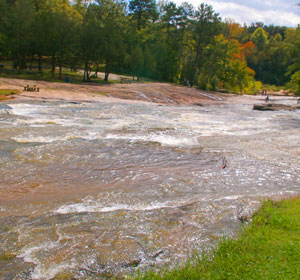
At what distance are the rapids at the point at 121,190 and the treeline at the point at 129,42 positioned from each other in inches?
436

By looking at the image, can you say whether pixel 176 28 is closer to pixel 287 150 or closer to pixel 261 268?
pixel 287 150

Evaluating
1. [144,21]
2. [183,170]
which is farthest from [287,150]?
[144,21]

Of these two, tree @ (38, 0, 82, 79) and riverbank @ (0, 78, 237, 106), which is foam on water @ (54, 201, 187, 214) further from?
tree @ (38, 0, 82, 79)

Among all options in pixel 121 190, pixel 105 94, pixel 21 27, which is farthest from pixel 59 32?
pixel 121 190

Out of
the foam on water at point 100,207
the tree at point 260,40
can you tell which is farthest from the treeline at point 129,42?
the tree at point 260,40

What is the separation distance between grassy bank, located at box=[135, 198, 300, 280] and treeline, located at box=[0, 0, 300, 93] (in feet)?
57.5

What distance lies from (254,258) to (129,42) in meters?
52.7

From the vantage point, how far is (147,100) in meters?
35.2

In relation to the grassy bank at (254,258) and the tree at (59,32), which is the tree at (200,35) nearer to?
the tree at (59,32)

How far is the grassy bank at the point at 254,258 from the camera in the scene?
4.21 m

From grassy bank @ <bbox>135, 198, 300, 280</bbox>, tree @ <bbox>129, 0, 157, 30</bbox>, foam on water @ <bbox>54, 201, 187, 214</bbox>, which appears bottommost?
foam on water @ <bbox>54, 201, 187, 214</bbox>

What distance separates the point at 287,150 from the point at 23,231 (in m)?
11.8

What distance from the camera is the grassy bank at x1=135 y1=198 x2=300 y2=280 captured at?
4207 mm

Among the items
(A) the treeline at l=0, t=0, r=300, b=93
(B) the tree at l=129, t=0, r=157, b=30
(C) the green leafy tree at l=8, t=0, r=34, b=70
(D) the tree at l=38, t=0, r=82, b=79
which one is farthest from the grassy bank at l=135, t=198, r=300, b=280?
(B) the tree at l=129, t=0, r=157, b=30
